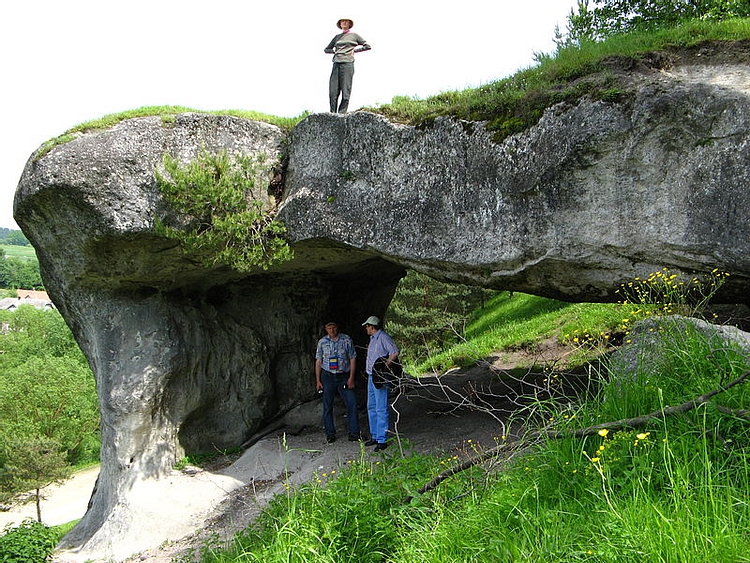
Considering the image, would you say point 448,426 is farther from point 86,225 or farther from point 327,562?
point 86,225

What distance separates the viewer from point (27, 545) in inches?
295

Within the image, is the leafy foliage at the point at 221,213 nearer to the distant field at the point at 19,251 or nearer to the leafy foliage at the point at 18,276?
the leafy foliage at the point at 18,276

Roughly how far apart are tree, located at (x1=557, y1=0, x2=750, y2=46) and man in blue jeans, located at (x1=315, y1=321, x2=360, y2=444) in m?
5.71

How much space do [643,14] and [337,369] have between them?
958 cm

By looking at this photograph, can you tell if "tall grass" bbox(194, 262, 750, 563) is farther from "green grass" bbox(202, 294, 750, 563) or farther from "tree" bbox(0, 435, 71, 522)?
"tree" bbox(0, 435, 71, 522)

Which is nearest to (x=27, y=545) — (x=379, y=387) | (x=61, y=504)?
(x=379, y=387)

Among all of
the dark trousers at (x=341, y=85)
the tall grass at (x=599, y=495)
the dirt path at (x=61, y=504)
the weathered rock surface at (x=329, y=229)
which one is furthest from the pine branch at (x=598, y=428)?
the dirt path at (x=61, y=504)

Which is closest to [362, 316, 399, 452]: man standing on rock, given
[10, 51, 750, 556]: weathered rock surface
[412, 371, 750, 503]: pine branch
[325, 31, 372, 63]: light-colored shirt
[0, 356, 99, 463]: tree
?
[10, 51, 750, 556]: weathered rock surface

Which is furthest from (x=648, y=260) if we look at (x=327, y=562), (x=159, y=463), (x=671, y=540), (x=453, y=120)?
(x=159, y=463)

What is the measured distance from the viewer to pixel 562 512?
147 inches

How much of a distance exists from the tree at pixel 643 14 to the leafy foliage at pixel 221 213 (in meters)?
5.38

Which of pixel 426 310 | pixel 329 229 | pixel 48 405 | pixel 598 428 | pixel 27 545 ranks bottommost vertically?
pixel 48 405

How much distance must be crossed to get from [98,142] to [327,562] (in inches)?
225

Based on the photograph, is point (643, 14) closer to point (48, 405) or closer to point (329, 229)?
Result: point (329, 229)
